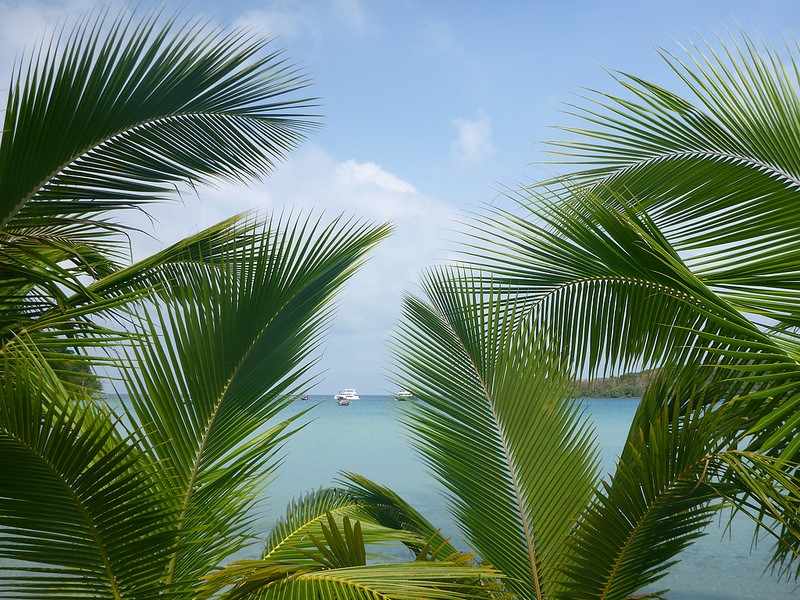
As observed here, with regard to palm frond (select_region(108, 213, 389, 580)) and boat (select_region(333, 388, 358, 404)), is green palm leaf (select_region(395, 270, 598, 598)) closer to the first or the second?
palm frond (select_region(108, 213, 389, 580))

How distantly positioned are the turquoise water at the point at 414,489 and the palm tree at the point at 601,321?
0.29 metres

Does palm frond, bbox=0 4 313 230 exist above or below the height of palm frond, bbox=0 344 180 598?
above

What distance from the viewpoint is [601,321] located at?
322cm

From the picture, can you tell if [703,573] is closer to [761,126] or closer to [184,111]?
[761,126]

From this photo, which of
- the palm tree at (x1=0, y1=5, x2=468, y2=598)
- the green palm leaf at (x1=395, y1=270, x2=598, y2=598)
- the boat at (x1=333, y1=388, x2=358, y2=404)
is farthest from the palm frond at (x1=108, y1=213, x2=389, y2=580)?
the boat at (x1=333, y1=388, x2=358, y2=404)

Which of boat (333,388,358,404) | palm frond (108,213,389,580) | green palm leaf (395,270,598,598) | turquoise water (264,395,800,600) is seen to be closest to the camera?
palm frond (108,213,389,580)

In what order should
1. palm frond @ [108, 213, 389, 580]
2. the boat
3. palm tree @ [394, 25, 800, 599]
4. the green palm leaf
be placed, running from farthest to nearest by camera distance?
the boat, the green palm leaf, palm tree @ [394, 25, 800, 599], palm frond @ [108, 213, 389, 580]

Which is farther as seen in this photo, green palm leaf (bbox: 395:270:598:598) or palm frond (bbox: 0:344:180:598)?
green palm leaf (bbox: 395:270:598:598)

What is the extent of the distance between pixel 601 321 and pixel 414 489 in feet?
61.4

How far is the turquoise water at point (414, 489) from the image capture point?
1044 centimetres

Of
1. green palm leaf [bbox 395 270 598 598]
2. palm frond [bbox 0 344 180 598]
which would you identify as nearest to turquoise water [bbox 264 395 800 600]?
green palm leaf [bbox 395 270 598 598]

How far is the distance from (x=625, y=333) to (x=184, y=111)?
242 cm

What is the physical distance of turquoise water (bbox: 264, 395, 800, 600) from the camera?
1044 cm

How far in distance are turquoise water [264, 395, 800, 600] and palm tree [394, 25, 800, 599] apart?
285 millimetres
